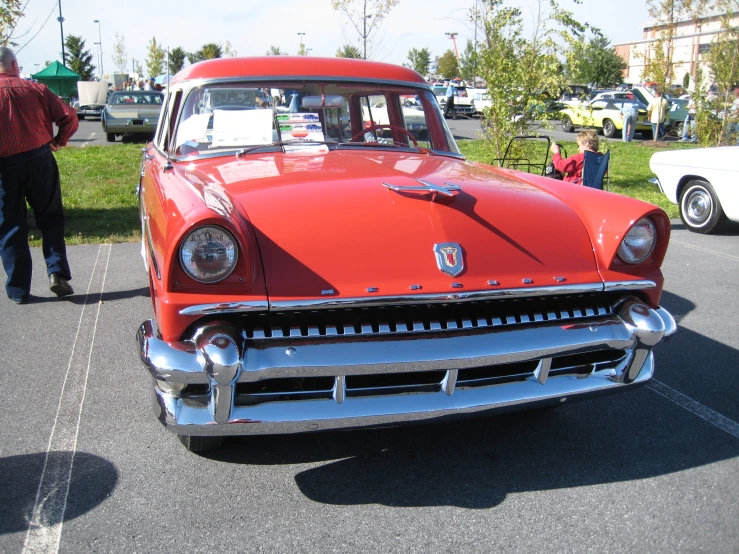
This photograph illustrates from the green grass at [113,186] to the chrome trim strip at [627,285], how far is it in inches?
214

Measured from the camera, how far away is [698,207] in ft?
25.6

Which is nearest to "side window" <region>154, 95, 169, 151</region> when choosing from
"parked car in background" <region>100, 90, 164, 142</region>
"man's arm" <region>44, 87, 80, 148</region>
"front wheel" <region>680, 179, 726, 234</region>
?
"man's arm" <region>44, 87, 80, 148</region>

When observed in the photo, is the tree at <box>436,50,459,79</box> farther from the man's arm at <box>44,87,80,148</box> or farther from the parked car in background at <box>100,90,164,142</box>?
the man's arm at <box>44,87,80,148</box>

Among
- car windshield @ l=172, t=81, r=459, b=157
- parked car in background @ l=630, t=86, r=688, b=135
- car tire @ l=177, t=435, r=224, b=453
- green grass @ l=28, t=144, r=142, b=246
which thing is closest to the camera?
car tire @ l=177, t=435, r=224, b=453

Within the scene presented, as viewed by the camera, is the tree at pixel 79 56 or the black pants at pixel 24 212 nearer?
the black pants at pixel 24 212

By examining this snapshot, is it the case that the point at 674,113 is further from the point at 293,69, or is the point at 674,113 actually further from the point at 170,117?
the point at 170,117

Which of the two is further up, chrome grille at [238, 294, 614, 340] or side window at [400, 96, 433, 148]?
side window at [400, 96, 433, 148]

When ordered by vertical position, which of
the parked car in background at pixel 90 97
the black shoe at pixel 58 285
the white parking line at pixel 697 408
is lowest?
the white parking line at pixel 697 408

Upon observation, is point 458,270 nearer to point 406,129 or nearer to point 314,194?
point 314,194

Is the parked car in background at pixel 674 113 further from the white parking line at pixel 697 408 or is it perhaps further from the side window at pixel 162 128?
the side window at pixel 162 128

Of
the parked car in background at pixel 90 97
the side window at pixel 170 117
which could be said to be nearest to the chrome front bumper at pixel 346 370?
the side window at pixel 170 117

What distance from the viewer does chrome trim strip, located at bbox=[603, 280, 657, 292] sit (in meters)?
2.72

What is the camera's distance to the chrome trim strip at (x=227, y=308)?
7.63 feet

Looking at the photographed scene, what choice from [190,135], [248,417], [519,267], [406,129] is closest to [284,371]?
[248,417]
